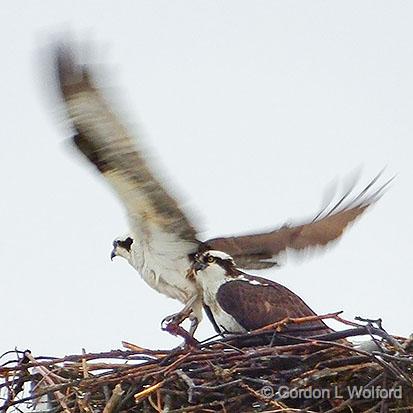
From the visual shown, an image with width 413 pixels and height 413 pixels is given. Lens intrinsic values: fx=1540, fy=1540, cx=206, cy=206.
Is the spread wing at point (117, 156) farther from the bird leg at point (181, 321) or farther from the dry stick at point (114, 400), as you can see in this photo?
the dry stick at point (114, 400)

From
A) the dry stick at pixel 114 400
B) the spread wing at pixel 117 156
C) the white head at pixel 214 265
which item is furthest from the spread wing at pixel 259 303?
the dry stick at pixel 114 400

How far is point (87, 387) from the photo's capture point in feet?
28.2

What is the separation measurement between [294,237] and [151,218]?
1.15 metres

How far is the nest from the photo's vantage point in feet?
26.8

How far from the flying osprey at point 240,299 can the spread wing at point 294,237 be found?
47 centimetres

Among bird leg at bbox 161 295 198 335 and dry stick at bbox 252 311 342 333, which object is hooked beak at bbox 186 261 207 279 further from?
dry stick at bbox 252 311 342 333

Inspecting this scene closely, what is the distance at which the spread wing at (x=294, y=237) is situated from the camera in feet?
33.7

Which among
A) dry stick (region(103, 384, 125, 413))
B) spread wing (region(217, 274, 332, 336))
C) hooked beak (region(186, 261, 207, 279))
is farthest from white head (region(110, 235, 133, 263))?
dry stick (region(103, 384, 125, 413))

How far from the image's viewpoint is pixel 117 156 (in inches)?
369

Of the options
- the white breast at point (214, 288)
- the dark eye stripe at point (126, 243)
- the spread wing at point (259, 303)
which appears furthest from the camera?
the dark eye stripe at point (126, 243)

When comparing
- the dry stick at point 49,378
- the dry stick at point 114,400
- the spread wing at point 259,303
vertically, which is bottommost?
the dry stick at point 114,400

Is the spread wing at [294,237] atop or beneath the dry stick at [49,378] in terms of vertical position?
atop

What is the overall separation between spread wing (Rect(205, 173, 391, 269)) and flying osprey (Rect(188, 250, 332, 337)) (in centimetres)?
47

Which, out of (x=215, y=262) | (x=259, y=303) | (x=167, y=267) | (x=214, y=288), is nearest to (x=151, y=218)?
(x=167, y=267)
